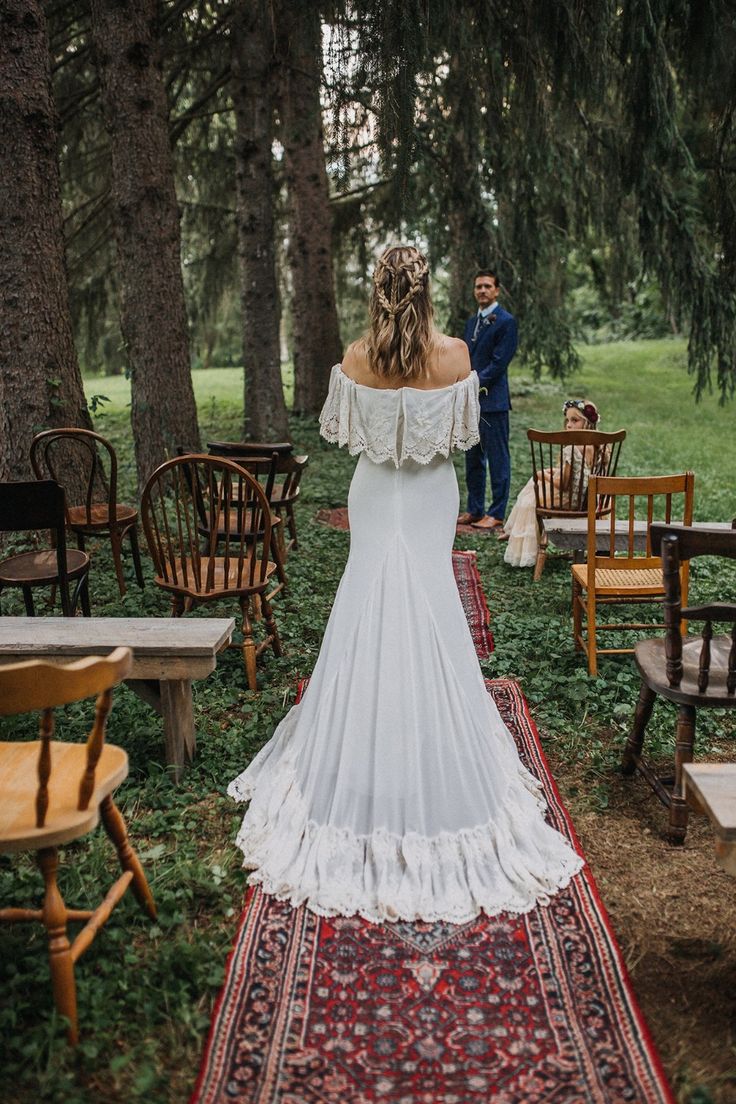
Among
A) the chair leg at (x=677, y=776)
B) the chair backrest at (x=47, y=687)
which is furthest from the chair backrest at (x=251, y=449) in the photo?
the chair backrest at (x=47, y=687)

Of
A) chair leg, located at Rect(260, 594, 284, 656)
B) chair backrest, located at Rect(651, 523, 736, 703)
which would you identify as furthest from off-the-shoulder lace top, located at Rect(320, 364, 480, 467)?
chair leg, located at Rect(260, 594, 284, 656)

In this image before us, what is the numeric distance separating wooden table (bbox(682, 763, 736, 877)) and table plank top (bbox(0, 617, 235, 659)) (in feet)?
6.19

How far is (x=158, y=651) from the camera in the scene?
348 cm

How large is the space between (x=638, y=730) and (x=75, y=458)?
465 cm

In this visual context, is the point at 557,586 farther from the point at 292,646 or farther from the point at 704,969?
the point at 704,969

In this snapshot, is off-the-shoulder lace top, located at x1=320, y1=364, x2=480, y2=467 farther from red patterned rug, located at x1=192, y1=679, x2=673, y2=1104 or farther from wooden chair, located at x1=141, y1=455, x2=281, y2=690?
red patterned rug, located at x1=192, y1=679, x2=673, y2=1104

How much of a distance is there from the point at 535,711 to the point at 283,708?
128 cm

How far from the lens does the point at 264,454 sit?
242 inches

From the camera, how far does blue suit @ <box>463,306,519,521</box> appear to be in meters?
7.36

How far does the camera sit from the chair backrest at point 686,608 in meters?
3.04

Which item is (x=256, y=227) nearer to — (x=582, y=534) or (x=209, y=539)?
(x=582, y=534)

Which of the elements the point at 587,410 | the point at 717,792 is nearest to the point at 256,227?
the point at 587,410

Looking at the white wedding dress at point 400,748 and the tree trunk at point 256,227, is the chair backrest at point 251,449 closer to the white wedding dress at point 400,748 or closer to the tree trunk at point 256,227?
the white wedding dress at point 400,748

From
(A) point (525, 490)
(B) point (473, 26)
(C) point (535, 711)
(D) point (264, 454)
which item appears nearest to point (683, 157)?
(B) point (473, 26)
